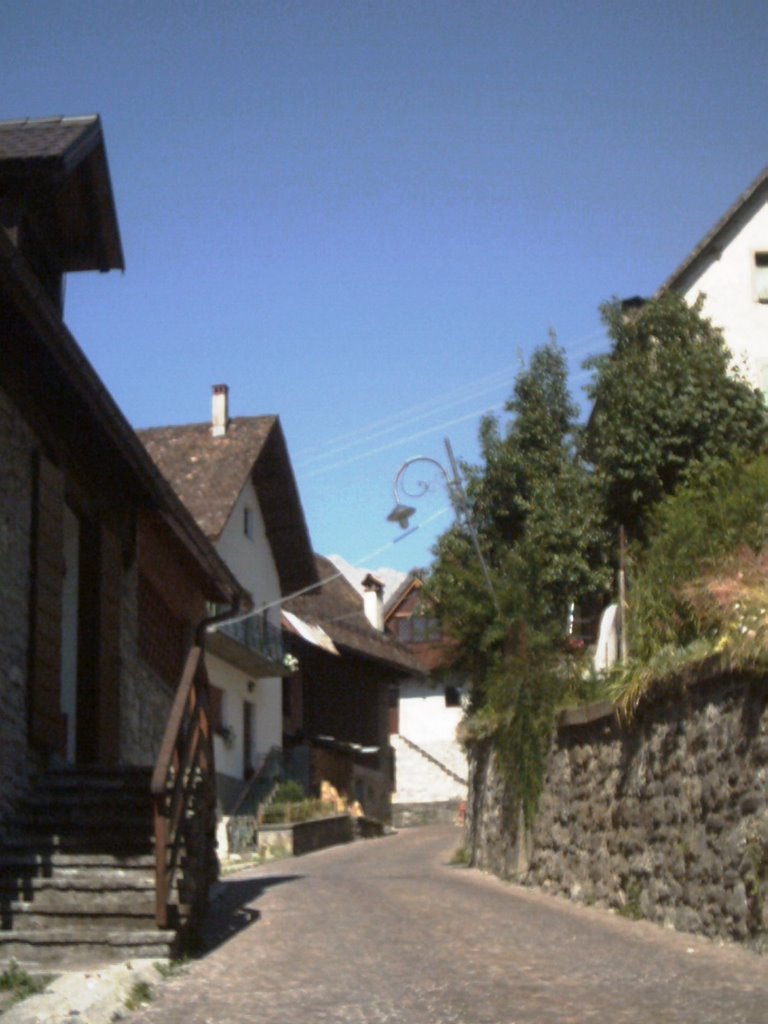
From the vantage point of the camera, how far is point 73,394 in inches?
505

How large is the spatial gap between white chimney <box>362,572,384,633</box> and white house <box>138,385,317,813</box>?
43.6 ft

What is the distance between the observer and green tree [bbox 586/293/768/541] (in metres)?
25.4

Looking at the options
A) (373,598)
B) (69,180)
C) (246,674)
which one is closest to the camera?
(69,180)

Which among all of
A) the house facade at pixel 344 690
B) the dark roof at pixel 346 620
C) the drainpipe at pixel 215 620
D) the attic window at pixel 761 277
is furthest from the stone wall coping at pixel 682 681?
the dark roof at pixel 346 620

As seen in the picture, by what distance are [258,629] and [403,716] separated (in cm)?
2205

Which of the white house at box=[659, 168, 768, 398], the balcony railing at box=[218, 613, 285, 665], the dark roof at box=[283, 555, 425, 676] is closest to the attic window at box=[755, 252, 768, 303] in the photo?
the white house at box=[659, 168, 768, 398]

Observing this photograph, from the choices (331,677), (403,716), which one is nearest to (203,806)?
(331,677)

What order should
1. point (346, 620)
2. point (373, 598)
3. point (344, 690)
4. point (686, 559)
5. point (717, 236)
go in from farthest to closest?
point (373, 598), point (346, 620), point (344, 690), point (717, 236), point (686, 559)

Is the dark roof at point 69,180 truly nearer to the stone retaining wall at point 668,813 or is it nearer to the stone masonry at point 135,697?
the stone masonry at point 135,697

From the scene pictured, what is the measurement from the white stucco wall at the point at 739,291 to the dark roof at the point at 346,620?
14514 millimetres

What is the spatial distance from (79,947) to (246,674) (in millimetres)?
26332

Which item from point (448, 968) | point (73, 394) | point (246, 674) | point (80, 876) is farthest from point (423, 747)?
point (448, 968)

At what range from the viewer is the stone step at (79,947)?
9484 millimetres

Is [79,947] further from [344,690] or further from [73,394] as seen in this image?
[344,690]
